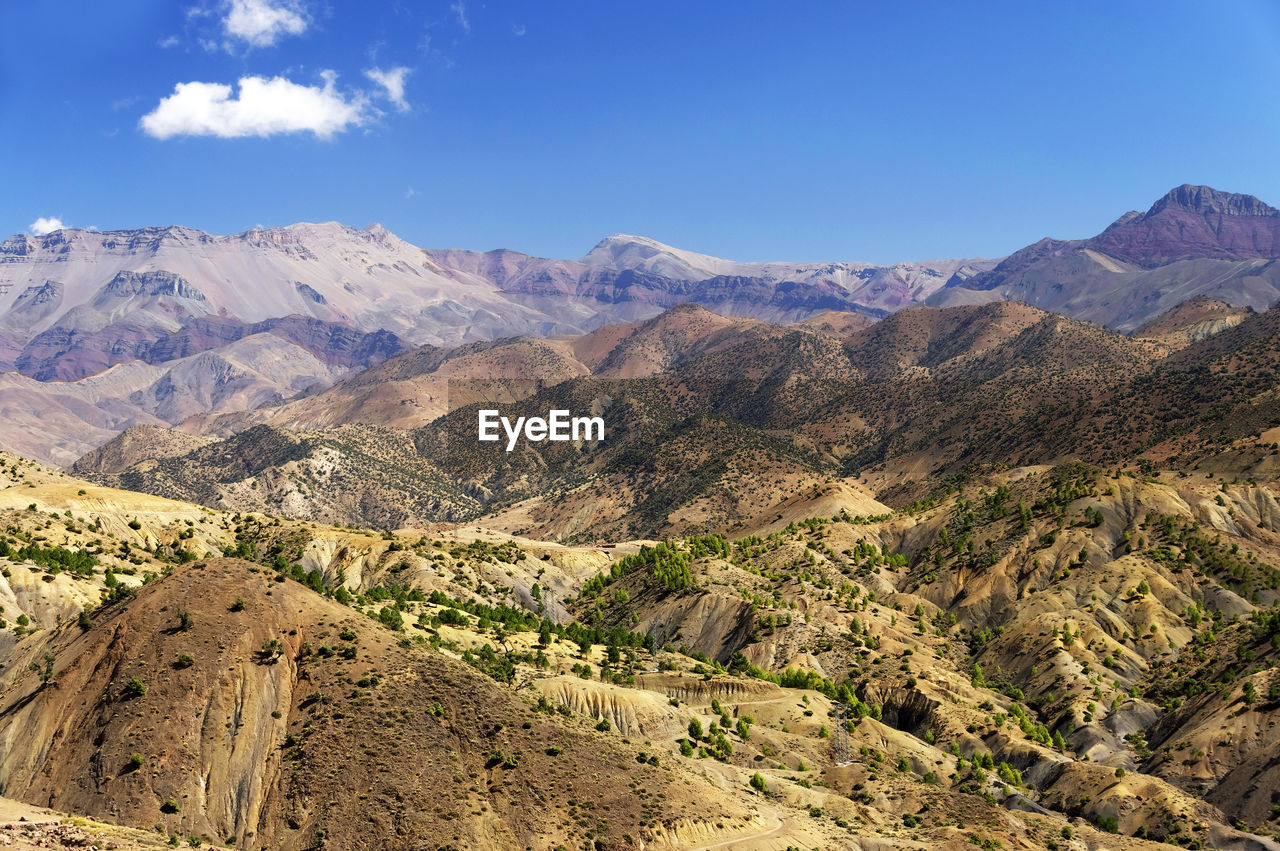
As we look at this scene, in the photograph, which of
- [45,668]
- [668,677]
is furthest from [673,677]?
[45,668]

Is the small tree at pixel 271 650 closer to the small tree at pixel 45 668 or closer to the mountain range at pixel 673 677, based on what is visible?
the mountain range at pixel 673 677

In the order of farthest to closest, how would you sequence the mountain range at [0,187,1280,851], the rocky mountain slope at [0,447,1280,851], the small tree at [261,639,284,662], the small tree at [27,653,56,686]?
the small tree at [261,639,284,662] → the small tree at [27,653,56,686] → the rocky mountain slope at [0,447,1280,851] → the mountain range at [0,187,1280,851]

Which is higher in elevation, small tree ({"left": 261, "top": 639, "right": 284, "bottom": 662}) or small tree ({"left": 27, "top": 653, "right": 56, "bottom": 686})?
small tree ({"left": 261, "top": 639, "right": 284, "bottom": 662})

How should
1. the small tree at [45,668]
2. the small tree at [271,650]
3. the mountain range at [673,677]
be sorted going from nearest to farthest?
the mountain range at [673,677] → the small tree at [45,668] → the small tree at [271,650]

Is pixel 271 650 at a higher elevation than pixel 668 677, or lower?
higher

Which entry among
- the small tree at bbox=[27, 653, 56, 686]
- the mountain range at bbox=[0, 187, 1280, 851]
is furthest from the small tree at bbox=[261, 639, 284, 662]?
the small tree at bbox=[27, 653, 56, 686]

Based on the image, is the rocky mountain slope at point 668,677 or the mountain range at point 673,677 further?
the rocky mountain slope at point 668,677

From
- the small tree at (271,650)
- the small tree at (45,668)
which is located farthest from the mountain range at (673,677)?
the small tree at (45,668)

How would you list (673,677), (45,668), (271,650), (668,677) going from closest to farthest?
(45,668)
(271,650)
(668,677)
(673,677)

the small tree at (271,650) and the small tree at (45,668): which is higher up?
the small tree at (271,650)

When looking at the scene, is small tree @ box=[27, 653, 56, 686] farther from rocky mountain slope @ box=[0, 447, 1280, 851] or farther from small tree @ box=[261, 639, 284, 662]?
small tree @ box=[261, 639, 284, 662]

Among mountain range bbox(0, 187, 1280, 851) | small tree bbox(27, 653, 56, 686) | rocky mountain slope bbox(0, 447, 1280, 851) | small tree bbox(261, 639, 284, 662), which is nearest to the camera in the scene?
mountain range bbox(0, 187, 1280, 851)

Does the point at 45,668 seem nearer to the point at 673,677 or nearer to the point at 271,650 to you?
the point at 271,650
